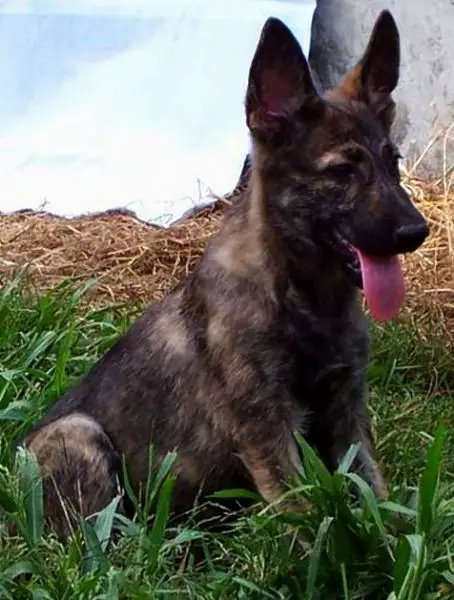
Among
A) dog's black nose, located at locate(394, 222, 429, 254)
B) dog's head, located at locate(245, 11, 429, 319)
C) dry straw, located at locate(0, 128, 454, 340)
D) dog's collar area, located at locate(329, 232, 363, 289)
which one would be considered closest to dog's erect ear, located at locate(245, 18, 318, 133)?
dog's head, located at locate(245, 11, 429, 319)

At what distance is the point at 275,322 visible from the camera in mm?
4535

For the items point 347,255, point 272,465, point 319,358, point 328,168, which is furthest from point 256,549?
point 328,168

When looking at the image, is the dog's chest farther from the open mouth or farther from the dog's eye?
the dog's eye

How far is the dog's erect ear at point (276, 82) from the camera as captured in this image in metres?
4.50

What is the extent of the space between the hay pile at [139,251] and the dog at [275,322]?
2137mm

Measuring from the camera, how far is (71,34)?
28.7ft

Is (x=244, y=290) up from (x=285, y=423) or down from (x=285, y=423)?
up

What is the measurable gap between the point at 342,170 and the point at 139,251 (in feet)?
11.7

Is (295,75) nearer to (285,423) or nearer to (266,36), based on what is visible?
(266,36)

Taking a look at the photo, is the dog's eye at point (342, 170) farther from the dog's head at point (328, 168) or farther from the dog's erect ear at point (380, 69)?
the dog's erect ear at point (380, 69)

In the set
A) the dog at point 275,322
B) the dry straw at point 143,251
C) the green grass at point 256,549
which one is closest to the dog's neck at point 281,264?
the dog at point 275,322

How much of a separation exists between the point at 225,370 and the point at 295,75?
0.90 m

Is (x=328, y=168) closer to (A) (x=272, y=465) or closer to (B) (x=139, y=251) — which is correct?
(A) (x=272, y=465)

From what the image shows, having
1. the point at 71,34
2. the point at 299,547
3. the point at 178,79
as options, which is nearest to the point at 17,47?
the point at 71,34
